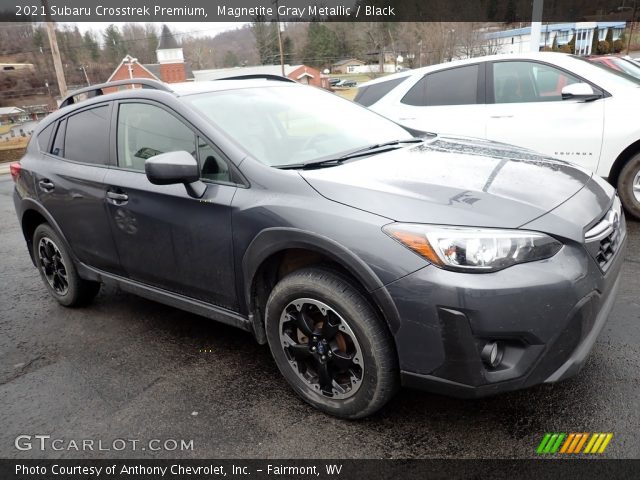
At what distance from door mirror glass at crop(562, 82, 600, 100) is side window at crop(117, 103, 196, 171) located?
13.0ft

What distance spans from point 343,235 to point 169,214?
4.00ft

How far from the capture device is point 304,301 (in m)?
2.40

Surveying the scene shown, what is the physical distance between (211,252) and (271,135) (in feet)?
2.59

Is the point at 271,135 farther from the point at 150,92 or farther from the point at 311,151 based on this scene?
the point at 150,92

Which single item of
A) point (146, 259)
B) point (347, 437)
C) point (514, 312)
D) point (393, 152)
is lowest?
point (347, 437)

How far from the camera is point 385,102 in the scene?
21.1 ft

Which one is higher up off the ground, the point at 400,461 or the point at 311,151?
the point at 311,151

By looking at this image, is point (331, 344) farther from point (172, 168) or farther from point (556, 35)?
point (556, 35)

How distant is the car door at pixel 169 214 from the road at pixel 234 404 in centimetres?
50

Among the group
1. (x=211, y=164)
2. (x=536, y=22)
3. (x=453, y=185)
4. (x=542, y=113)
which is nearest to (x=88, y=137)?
(x=211, y=164)

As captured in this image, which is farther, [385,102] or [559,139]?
[385,102]

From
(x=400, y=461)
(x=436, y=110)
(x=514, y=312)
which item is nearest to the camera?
(x=514, y=312)

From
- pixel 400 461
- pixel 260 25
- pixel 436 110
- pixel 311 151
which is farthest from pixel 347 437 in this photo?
pixel 260 25

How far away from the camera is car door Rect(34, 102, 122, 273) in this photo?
3418mm
